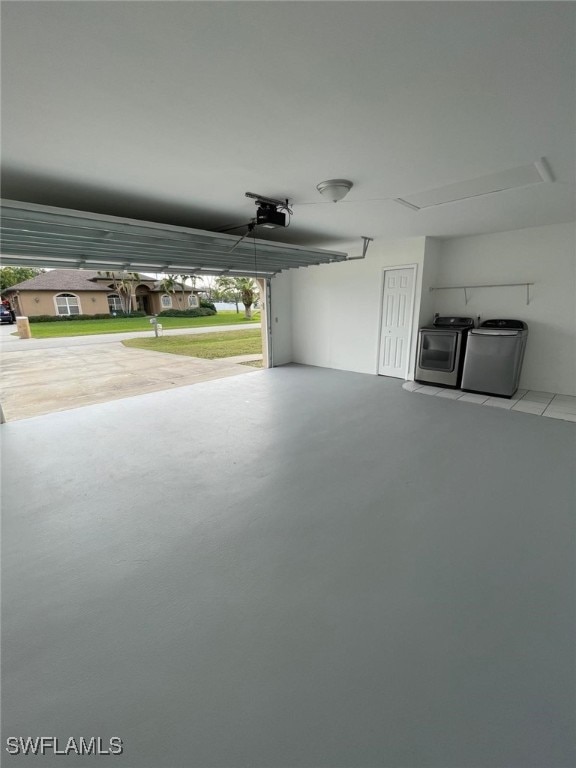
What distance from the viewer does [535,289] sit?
16.2 feet

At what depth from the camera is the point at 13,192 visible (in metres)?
2.93

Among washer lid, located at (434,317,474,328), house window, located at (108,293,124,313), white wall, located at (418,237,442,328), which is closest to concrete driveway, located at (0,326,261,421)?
white wall, located at (418,237,442,328)

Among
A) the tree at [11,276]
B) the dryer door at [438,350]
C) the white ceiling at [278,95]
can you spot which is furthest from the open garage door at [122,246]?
the tree at [11,276]

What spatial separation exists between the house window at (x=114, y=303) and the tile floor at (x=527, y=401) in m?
18.8

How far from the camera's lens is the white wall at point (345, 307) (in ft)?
19.4

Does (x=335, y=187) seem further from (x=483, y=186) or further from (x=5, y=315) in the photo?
(x=5, y=315)

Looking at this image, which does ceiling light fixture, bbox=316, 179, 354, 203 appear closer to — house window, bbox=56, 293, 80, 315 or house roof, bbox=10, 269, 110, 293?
house roof, bbox=10, 269, 110, 293

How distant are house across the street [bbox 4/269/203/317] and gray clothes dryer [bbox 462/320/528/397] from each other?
1523cm

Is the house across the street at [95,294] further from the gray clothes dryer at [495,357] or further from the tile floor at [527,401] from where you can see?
the gray clothes dryer at [495,357]

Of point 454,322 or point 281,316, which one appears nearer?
point 454,322

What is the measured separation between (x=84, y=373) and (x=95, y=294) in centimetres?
1239

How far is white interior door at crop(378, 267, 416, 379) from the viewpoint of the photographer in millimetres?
5824

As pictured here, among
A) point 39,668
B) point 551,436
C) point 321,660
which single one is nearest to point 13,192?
point 39,668

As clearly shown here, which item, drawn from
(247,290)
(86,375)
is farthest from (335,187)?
(247,290)
